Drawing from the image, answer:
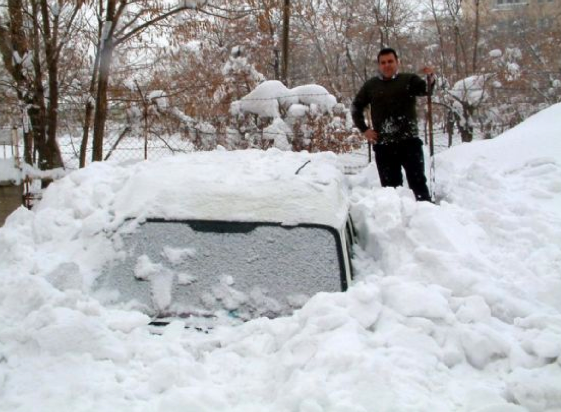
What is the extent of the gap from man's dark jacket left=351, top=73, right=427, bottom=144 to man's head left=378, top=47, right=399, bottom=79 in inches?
2.4

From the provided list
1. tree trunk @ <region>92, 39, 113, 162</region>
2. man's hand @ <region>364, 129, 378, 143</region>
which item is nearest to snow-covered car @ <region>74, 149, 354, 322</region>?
man's hand @ <region>364, 129, 378, 143</region>

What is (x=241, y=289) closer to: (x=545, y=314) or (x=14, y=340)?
(x=14, y=340)

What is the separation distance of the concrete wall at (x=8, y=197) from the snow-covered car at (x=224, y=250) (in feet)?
14.5

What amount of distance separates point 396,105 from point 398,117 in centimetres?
12

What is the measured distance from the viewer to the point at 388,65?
5.66 m

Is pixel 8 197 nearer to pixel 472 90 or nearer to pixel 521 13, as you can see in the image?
pixel 472 90

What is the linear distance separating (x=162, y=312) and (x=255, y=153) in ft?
7.64

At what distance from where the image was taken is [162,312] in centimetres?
304

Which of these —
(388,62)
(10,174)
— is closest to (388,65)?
(388,62)

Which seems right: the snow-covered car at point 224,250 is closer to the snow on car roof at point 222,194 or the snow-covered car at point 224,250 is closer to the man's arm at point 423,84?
the snow on car roof at point 222,194

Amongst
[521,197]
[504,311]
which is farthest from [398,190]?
[504,311]

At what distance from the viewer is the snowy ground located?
2230 mm

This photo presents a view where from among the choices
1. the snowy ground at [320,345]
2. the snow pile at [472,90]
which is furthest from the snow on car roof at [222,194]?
the snow pile at [472,90]

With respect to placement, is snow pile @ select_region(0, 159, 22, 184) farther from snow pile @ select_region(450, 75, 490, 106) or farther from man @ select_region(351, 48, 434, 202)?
snow pile @ select_region(450, 75, 490, 106)
